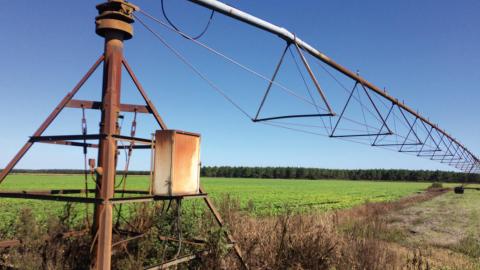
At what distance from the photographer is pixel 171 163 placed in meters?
6.56

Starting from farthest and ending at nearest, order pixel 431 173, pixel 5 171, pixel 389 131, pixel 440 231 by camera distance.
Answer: pixel 431 173
pixel 440 231
pixel 389 131
pixel 5 171

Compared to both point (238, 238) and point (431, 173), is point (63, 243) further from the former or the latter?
point (431, 173)

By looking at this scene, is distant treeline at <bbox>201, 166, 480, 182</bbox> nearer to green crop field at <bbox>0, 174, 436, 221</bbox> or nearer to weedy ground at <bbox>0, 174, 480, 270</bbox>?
green crop field at <bbox>0, 174, 436, 221</bbox>

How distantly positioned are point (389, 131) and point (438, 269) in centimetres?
483

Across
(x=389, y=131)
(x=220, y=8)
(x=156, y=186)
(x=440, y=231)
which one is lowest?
(x=440, y=231)

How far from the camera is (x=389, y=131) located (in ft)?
43.9

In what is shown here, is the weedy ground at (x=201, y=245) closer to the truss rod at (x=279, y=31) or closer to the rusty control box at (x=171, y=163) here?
the rusty control box at (x=171, y=163)

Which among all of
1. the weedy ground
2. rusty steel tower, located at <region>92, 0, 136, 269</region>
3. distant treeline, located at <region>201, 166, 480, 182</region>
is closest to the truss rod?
rusty steel tower, located at <region>92, 0, 136, 269</region>

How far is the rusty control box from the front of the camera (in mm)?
6566

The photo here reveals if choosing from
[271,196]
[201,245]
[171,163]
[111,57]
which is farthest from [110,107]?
[271,196]

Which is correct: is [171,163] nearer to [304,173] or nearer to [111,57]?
[111,57]

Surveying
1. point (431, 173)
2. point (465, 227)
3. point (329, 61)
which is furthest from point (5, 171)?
point (431, 173)

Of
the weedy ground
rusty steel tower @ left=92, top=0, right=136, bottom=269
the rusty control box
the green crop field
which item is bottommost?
the green crop field

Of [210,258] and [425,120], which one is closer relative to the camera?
[210,258]
